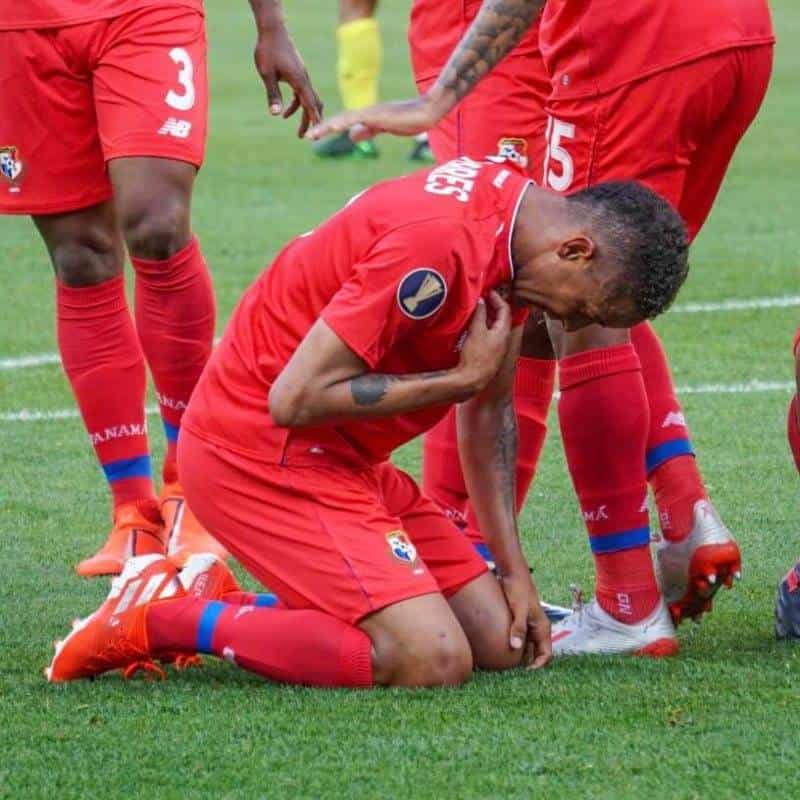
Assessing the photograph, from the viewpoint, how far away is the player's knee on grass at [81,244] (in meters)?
5.37

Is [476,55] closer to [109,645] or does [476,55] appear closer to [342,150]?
[109,645]

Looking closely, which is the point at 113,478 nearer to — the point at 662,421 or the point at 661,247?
the point at 662,421

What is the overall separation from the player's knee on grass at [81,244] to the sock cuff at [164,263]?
14cm

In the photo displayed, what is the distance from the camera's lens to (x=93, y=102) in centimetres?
533

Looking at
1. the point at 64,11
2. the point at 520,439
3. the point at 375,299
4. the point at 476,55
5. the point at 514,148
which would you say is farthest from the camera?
the point at 514,148

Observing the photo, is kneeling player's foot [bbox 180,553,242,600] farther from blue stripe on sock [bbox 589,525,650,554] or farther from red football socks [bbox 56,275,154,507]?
red football socks [bbox 56,275,154,507]

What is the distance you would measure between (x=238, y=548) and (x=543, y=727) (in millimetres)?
865

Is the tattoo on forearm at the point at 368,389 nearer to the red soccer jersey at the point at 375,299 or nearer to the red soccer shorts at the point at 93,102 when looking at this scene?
the red soccer jersey at the point at 375,299

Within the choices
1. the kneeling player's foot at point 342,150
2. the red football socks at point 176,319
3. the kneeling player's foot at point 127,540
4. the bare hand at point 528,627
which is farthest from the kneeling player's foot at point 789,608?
the kneeling player's foot at point 342,150

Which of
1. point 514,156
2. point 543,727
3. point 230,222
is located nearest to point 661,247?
point 543,727

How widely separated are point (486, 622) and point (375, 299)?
824 mm

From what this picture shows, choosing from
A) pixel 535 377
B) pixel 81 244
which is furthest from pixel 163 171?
pixel 535 377

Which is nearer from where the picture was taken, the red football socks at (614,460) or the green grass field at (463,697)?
the green grass field at (463,697)

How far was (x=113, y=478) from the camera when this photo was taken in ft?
18.0
